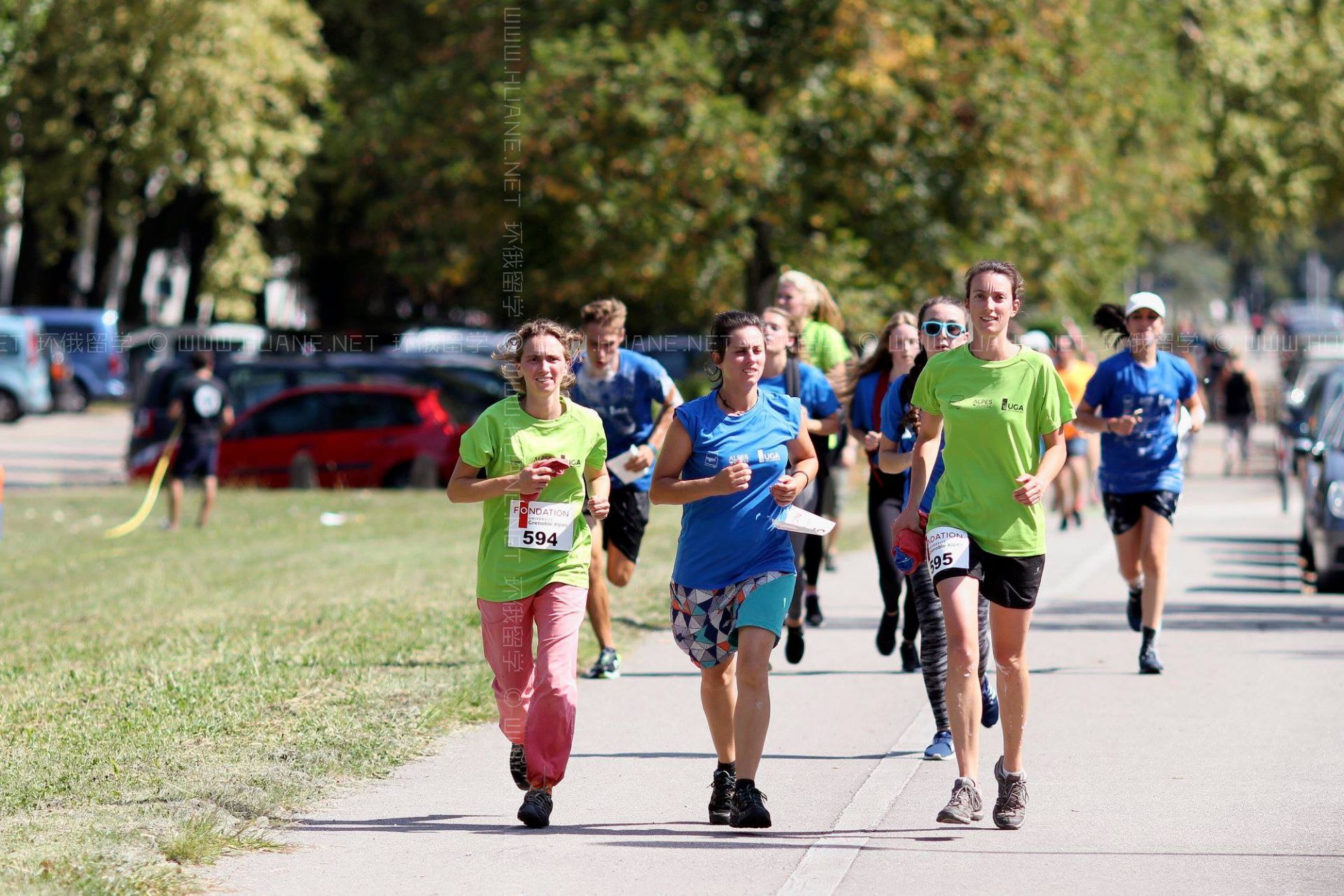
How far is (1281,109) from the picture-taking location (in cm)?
4091

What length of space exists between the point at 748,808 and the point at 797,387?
3.75 metres

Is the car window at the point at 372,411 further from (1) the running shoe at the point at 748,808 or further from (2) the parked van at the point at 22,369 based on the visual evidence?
(2) the parked van at the point at 22,369

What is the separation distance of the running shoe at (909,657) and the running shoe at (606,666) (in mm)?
1432

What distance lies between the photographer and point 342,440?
23.7 m

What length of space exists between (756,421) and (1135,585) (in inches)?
180

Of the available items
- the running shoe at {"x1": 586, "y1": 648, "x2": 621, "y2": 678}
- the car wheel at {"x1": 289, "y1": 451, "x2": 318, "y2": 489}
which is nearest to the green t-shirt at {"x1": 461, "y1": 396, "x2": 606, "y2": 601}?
the running shoe at {"x1": 586, "y1": 648, "x2": 621, "y2": 678}

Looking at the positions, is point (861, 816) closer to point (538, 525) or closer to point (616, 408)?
point (538, 525)

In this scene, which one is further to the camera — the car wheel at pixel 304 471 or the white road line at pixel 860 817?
the car wheel at pixel 304 471

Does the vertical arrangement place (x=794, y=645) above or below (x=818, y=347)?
below

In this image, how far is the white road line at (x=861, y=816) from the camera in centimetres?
582

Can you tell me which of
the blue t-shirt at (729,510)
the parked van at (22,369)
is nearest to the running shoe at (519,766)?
the blue t-shirt at (729,510)

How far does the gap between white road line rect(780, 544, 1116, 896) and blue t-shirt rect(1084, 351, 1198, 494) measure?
195cm

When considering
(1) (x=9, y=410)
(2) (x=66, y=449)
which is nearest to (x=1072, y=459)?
(2) (x=66, y=449)

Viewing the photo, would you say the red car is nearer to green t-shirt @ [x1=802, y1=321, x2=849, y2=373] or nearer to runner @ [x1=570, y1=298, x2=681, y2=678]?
green t-shirt @ [x1=802, y1=321, x2=849, y2=373]
